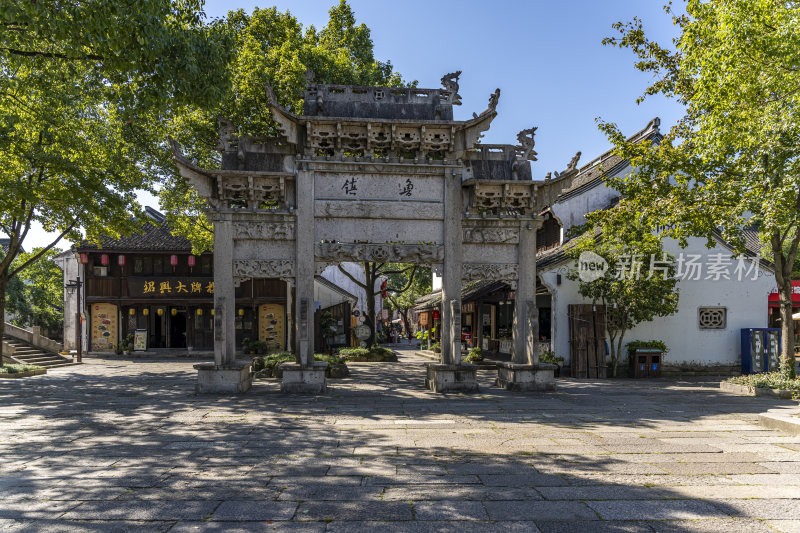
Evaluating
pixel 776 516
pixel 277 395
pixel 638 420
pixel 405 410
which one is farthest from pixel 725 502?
pixel 277 395

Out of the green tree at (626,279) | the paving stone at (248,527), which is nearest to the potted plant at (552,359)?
the green tree at (626,279)

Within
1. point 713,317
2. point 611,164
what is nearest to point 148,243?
point 611,164

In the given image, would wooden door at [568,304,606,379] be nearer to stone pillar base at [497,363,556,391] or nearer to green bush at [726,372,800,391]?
green bush at [726,372,800,391]

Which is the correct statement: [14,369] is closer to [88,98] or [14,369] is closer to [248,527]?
[88,98]

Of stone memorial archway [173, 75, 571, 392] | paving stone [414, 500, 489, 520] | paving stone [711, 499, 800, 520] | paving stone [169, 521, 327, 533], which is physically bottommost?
paving stone [711, 499, 800, 520]

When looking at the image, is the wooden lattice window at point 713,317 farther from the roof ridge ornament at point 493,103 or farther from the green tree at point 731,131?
the roof ridge ornament at point 493,103

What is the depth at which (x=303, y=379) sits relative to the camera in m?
12.0

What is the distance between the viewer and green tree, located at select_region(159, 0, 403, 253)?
648 inches

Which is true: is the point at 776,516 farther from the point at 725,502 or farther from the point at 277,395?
the point at 277,395

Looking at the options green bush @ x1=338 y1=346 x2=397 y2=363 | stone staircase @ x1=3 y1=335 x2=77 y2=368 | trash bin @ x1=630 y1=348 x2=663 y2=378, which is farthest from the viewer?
green bush @ x1=338 y1=346 x2=397 y2=363

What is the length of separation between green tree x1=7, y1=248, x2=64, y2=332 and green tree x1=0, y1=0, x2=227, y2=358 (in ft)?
57.5

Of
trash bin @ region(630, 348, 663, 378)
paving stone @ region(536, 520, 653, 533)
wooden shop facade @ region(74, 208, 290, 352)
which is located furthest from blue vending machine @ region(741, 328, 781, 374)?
wooden shop facade @ region(74, 208, 290, 352)

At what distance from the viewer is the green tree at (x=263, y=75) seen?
16469 millimetres

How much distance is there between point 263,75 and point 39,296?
27.3 m
